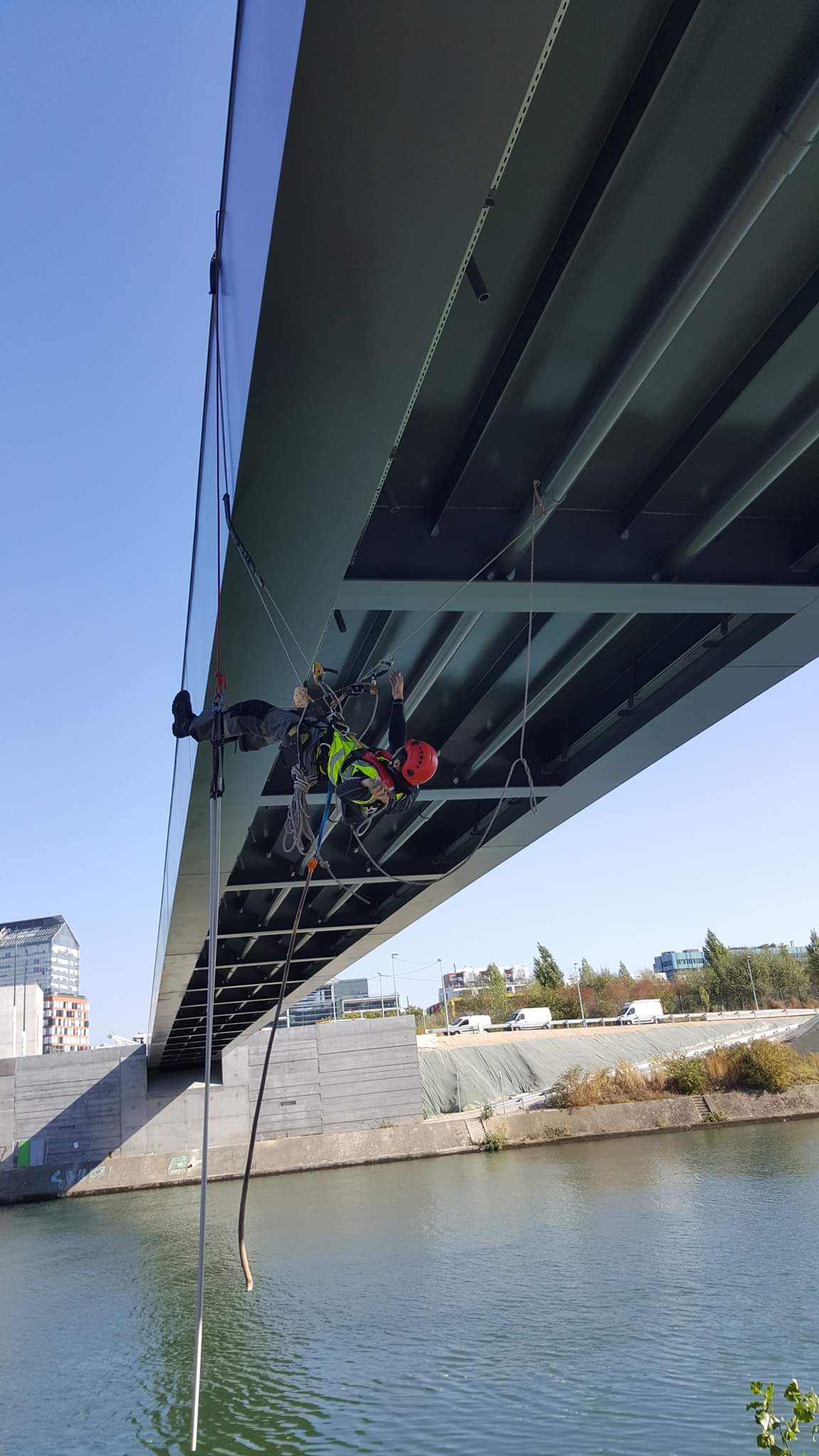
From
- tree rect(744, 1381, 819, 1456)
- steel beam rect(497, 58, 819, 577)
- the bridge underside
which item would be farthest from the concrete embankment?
tree rect(744, 1381, 819, 1456)

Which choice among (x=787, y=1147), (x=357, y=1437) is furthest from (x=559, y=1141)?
(x=357, y=1437)

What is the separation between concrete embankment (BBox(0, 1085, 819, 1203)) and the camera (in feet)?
110

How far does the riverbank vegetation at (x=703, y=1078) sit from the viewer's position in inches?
1406

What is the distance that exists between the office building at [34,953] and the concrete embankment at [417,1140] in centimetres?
15857

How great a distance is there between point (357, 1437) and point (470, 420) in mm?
8989

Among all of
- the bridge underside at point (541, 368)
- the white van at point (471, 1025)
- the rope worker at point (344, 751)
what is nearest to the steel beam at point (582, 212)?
the bridge underside at point (541, 368)

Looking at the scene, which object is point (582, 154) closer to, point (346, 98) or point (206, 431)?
point (346, 98)

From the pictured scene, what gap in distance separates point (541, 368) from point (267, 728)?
2.43 meters

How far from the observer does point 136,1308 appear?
16531 millimetres

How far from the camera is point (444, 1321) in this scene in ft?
42.2

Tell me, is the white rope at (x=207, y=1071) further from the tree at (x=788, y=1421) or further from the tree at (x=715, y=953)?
the tree at (x=715, y=953)

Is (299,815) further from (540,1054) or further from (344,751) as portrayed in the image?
(540,1054)

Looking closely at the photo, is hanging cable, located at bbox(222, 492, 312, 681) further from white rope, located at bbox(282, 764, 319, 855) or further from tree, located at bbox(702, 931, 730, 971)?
tree, located at bbox(702, 931, 730, 971)

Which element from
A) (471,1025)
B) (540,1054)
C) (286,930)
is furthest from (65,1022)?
(286,930)
